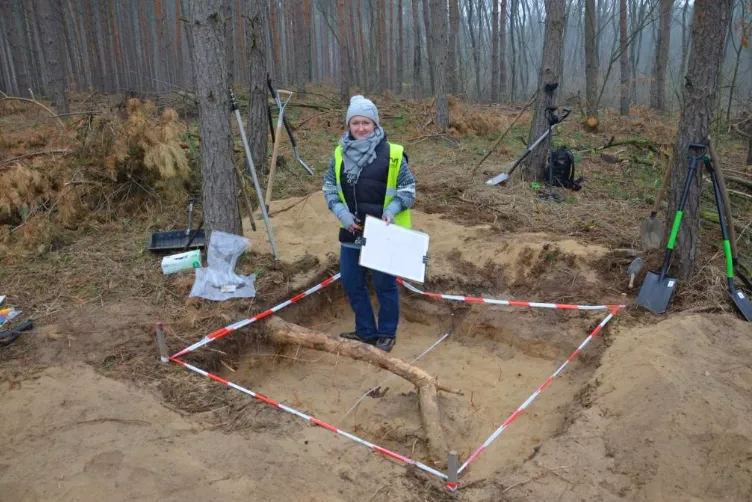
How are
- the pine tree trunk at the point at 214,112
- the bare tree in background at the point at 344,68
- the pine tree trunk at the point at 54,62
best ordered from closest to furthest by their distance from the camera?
1. the pine tree trunk at the point at 214,112
2. the pine tree trunk at the point at 54,62
3. the bare tree in background at the point at 344,68

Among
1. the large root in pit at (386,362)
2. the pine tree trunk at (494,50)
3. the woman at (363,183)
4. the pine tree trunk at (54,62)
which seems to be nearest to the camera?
the large root in pit at (386,362)

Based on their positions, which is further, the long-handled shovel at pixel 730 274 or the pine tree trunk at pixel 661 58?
the pine tree trunk at pixel 661 58

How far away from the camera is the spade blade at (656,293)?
14.2 feet

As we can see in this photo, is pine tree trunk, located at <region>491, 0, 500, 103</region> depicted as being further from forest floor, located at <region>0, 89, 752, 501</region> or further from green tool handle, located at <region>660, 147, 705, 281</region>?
green tool handle, located at <region>660, 147, 705, 281</region>

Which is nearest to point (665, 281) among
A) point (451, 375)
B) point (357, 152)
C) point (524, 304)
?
point (524, 304)

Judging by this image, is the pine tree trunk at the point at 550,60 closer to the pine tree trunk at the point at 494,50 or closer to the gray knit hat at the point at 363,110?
the gray knit hat at the point at 363,110

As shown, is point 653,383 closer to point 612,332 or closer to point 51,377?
point 612,332

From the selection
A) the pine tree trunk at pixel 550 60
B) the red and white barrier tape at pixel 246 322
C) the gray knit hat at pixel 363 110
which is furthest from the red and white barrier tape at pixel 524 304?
the pine tree trunk at pixel 550 60

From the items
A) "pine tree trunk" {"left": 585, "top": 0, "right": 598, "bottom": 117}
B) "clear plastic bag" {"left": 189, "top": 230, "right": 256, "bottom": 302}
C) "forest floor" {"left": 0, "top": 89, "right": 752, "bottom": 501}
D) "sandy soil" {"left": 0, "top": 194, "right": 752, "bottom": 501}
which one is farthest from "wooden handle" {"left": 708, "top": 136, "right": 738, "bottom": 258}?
"pine tree trunk" {"left": 585, "top": 0, "right": 598, "bottom": 117}

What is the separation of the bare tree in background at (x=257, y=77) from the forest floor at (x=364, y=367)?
1.08 meters

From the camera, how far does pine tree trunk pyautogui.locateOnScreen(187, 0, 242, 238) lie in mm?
4527

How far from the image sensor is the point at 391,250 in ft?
12.8

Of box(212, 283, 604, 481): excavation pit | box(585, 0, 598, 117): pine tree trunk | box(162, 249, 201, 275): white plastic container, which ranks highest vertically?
box(585, 0, 598, 117): pine tree trunk

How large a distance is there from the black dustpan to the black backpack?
5.12 meters
